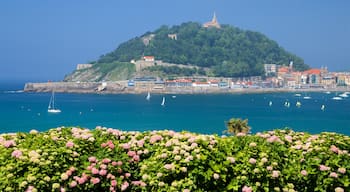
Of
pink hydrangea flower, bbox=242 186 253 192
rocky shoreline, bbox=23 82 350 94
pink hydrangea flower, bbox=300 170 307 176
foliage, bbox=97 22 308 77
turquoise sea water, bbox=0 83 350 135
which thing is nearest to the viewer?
pink hydrangea flower, bbox=242 186 253 192

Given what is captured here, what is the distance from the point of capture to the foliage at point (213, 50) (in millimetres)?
155125

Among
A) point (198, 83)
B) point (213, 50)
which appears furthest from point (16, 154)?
point (213, 50)

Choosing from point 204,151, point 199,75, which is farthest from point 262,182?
point 199,75

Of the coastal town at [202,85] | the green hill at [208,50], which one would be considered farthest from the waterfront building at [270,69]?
the coastal town at [202,85]

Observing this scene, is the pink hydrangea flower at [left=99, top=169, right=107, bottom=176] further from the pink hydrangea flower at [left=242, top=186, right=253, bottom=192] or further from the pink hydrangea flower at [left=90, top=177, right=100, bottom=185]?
the pink hydrangea flower at [left=242, top=186, right=253, bottom=192]

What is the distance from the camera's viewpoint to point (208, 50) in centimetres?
16750

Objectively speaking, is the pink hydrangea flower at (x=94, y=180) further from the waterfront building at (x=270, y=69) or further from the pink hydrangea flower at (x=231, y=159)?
the waterfront building at (x=270, y=69)

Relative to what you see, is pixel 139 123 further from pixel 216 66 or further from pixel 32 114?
pixel 216 66

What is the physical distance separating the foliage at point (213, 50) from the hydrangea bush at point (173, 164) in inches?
5494

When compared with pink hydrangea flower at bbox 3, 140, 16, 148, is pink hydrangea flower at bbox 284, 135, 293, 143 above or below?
below

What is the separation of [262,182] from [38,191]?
232cm

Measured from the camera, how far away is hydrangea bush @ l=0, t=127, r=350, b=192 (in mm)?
5016

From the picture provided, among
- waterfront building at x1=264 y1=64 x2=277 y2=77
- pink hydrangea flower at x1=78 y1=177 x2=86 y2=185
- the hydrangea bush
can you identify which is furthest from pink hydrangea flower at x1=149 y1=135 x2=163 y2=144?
waterfront building at x1=264 y1=64 x2=277 y2=77

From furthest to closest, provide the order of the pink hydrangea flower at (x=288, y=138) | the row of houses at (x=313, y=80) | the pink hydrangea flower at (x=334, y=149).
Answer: the row of houses at (x=313, y=80) < the pink hydrangea flower at (x=288, y=138) < the pink hydrangea flower at (x=334, y=149)
